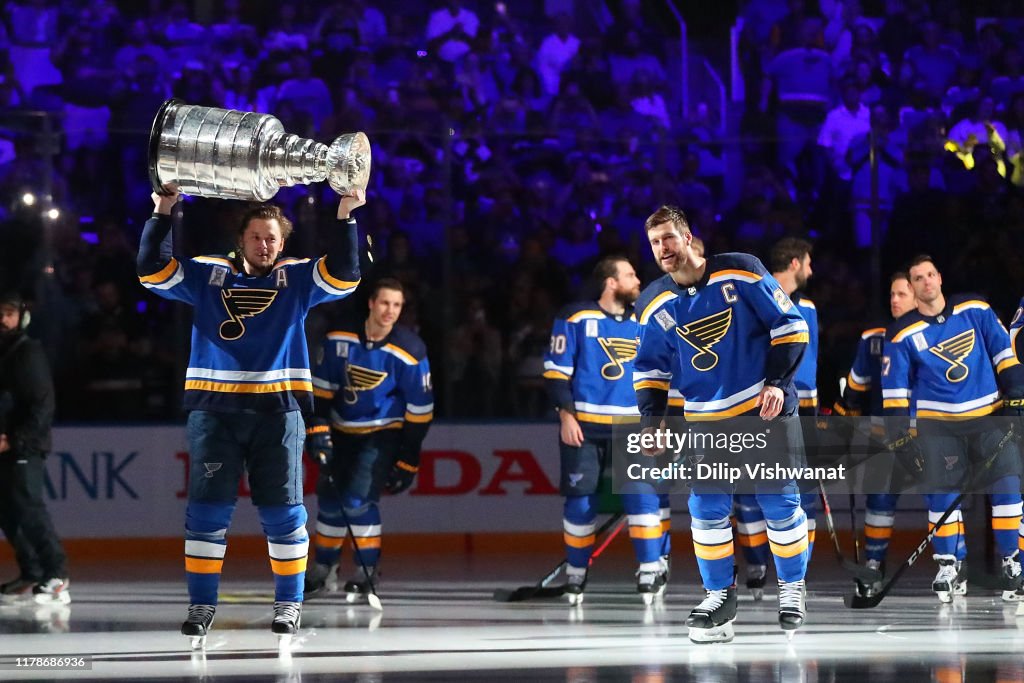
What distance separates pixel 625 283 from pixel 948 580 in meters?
2.00

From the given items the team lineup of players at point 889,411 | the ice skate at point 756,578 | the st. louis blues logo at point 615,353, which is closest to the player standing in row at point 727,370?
the team lineup of players at point 889,411

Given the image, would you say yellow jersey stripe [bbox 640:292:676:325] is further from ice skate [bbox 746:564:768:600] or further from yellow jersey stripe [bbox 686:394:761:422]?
ice skate [bbox 746:564:768:600]

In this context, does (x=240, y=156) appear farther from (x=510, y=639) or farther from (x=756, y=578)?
(x=756, y=578)

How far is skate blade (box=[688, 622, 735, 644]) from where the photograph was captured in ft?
17.7

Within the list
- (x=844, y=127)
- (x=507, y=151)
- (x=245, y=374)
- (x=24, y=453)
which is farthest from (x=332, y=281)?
(x=844, y=127)

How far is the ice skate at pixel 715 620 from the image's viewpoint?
212 inches

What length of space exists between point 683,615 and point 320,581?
6.10ft

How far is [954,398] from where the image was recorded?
22.7 feet

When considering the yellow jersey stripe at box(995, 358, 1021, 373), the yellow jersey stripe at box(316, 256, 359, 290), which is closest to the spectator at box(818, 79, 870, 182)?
the yellow jersey stripe at box(995, 358, 1021, 373)

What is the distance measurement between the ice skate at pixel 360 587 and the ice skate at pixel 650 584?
1.26 metres

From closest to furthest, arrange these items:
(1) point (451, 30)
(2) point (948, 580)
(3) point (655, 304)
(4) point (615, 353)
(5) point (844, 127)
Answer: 1. (3) point (655, 304)
2. (2) point (948, 580)
3. (4) point (615, 353)
4. (5) point (844, 127)
5. (1) point (451, 30)

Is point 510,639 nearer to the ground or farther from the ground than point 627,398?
nearer to the ground

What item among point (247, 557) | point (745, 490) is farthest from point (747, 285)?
point (247, 557)

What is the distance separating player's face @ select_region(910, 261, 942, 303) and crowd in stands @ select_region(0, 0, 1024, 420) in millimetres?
2530
